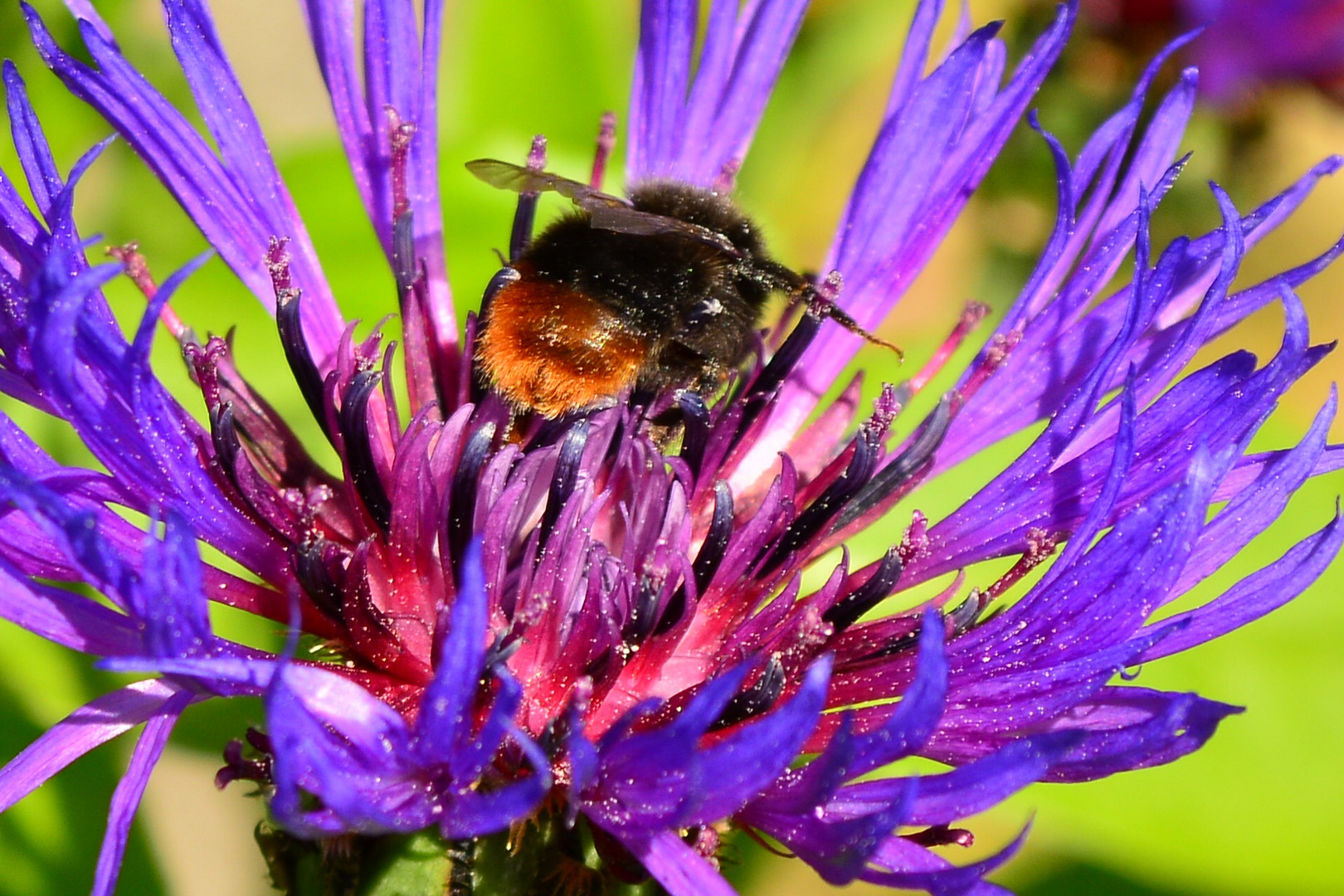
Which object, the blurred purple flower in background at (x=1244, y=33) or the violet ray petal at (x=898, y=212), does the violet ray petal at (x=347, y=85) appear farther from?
the blurred purple flower in background at (x=1244, y=33)

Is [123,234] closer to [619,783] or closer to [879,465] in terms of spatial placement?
[879,465]

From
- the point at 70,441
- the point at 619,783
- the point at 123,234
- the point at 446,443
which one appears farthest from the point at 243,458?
the point at 123,234

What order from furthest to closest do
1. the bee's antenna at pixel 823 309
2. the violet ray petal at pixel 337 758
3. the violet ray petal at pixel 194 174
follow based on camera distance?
1. the bee's antenna at pixel 823 309
2. the violet ray petal at pixel 194 174
3. the violet ray petal at pixel 337 758

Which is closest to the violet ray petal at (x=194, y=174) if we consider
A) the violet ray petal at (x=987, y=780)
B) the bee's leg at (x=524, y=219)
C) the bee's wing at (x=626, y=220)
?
the bee's leg at (x=524, y=219)

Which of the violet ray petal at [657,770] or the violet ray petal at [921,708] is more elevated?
the violet ray petal at [921,708]

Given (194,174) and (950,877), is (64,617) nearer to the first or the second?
(194,174)

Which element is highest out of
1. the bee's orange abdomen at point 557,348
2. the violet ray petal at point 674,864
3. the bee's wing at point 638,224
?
the bee's wing at point 638,224

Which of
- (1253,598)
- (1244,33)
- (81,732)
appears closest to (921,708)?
(1253,598)
